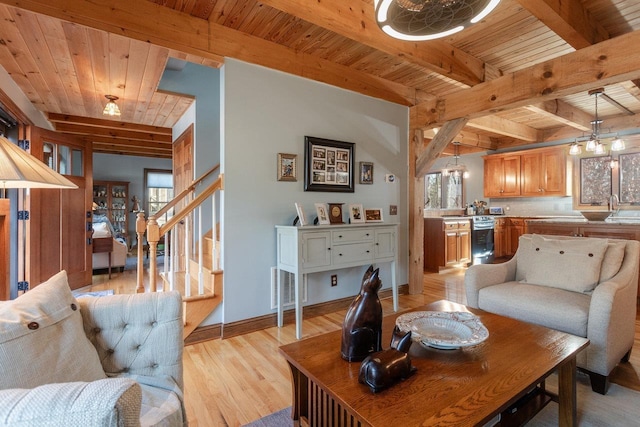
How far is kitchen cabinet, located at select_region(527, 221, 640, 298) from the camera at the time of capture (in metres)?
3.41

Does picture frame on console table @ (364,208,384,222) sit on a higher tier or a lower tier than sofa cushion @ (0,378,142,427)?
higher

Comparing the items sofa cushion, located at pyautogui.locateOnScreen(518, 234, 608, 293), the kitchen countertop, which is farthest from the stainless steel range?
sofa cushion, located at pyautogui.locateOnScreen(518, 234, 608, 293)

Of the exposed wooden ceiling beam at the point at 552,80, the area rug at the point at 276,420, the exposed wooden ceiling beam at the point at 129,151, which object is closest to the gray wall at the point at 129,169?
the exposed wooden ceiling beam at the point at 129,151

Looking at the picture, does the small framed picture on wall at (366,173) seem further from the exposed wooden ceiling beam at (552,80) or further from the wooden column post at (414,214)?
the exposed wooden ceiling beam at (552,80)

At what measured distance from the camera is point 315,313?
3.28m

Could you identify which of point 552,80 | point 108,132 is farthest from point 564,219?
point 108,132

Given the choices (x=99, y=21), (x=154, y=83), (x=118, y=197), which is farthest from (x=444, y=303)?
(x=118, y=197)

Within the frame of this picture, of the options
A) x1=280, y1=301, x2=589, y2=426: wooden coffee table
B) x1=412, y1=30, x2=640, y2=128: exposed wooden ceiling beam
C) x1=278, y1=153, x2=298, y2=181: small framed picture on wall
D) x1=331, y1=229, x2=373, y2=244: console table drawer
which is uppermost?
x1=412, y1=30, x2=640, y2=128: exposed wooden ceiling beam

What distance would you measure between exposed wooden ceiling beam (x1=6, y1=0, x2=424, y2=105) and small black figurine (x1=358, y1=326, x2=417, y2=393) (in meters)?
2.60

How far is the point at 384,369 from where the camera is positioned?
1120 mm

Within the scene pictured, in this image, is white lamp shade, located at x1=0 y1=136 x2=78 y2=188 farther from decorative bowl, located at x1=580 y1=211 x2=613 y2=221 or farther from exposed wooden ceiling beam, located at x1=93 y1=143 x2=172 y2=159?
exposed wooden ceiling beam, located at x1=93 y1=143 x2=172 y2=159

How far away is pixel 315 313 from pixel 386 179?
5.84 feet

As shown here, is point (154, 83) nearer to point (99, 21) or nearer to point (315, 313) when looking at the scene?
point (99, 21)

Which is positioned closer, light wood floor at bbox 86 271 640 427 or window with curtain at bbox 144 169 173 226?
light wood floor at bbox 86 271 640 427
